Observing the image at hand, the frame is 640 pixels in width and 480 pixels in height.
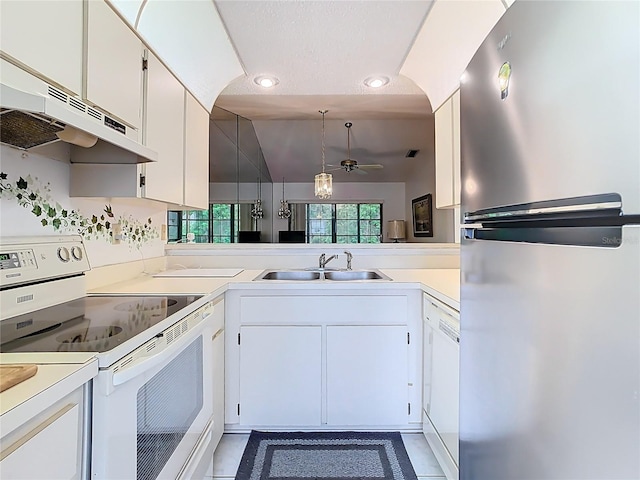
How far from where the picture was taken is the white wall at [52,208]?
4.09 feet

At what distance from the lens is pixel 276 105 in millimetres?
3303

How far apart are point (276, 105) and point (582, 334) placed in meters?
3.16

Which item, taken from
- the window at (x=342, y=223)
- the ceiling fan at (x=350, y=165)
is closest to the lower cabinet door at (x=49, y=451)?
the ceiling fan at (x=350, y=165)

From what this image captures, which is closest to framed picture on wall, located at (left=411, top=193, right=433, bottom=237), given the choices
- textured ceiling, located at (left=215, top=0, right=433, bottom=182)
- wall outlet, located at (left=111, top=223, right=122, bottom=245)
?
textured ceiling, located at (left=215, top=0, right=433, bottom=182)

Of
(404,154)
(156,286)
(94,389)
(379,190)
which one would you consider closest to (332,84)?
(156,286)

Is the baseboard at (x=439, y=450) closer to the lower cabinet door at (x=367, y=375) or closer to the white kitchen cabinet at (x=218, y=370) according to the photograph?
the lower cabinet door at (x=367, y=375)

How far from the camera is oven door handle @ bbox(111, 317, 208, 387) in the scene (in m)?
0.85

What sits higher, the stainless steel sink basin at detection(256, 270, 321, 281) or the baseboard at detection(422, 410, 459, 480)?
the stainless steel sink basin at detection(256, 270, 321, 281)

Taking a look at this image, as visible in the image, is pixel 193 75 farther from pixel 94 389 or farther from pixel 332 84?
pixel 94 389

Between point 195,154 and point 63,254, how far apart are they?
107 centimetres

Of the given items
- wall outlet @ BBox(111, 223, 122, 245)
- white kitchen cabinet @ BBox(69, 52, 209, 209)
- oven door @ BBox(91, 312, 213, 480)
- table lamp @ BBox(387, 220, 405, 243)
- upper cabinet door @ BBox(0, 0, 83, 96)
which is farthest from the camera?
table lamp @ BBox(387, 220, 405, 243)

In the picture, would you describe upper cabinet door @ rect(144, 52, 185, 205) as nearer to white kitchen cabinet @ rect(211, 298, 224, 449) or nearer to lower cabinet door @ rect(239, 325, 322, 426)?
white kitchen cabinet @ rect(211, 298, 224, 449)

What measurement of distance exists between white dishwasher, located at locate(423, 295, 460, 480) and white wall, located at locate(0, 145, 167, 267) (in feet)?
5.50

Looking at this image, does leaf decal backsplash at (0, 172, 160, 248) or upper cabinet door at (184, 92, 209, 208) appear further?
upper cabinet door at (184, 92, 209, 208)
